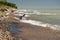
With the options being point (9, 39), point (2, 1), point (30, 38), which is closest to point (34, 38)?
point (30, 38)

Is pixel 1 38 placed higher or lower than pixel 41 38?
higher

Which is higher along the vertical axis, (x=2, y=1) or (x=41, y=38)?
(x=41, y=38)

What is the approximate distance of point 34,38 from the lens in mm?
15102

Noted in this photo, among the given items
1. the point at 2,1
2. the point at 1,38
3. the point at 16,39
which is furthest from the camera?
the point at 2,1

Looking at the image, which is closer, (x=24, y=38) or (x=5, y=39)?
(x=5, y=39)

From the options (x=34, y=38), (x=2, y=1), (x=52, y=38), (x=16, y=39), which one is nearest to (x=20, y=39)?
Answer: (x=16, y=39)

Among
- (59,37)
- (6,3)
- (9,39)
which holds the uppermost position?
(9,39)

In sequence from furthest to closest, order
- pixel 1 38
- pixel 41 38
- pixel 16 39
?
pixel 41 38 → pixel 16 39 → pixel 1 38

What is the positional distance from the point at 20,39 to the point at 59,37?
10.8 feet

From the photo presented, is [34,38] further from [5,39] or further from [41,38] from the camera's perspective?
[5,39]

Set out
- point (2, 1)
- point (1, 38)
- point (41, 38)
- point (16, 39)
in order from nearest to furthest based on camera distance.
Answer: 1. point (1, 38)
2. point (16, 39)
3. point (41, 38)
4. point (2, 1)

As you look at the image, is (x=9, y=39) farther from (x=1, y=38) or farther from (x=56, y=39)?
(x=56, y=39)

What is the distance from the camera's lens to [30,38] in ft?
49.5

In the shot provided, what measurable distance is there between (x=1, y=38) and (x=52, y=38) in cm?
431
